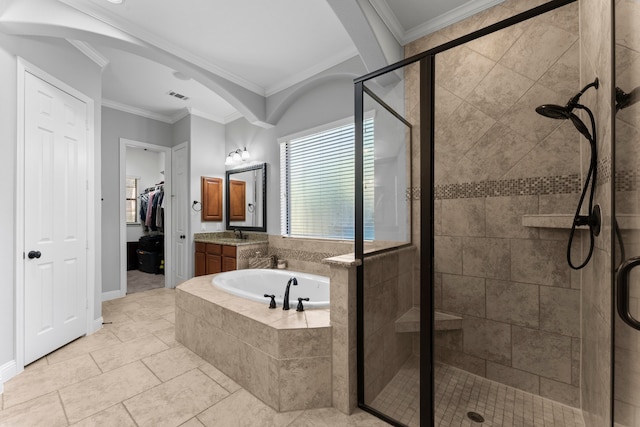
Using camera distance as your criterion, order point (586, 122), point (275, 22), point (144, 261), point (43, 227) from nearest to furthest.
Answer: point (586, 122)
point (43, 227)
point (275, 22)
point (144, 261)

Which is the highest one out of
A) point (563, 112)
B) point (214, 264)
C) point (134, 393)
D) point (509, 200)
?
point (563, 112)

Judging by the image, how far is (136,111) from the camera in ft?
14.1

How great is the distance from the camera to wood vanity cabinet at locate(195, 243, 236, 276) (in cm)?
368

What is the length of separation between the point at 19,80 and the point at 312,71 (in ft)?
8.45

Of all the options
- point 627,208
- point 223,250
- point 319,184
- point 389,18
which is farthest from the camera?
point 223,250

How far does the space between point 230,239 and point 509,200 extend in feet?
11.8

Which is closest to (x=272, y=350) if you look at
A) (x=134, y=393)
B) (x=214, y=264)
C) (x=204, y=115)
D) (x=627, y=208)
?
(x=134, y=393)

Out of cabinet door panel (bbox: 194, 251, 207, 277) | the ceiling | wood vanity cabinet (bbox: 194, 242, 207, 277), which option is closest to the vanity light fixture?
the ceiling

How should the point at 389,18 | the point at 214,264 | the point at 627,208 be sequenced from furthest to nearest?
1. the point at 214,264
2. the point at 389,18
3. the point at 627,208

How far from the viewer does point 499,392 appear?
1771mm

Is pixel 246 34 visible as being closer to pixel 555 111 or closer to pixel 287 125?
pixel 287 125

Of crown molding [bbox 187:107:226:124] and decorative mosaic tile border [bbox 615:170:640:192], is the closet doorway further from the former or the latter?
decorative mosaic tile border [bbox 615:170:640:192]

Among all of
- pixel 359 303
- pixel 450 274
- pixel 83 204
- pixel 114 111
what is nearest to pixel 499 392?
pixel 450 274

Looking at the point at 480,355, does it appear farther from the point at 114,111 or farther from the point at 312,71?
the point at 114,111
